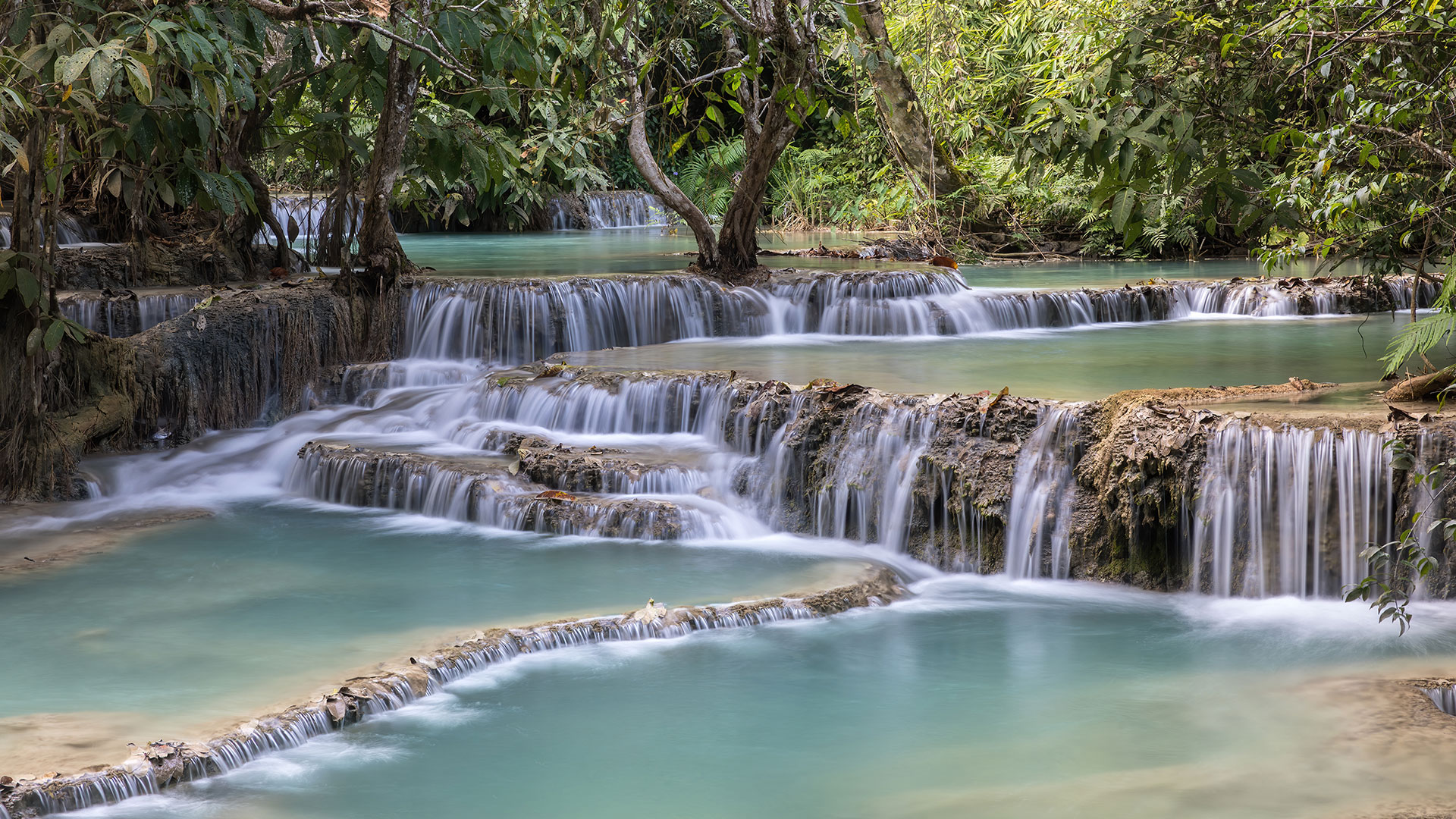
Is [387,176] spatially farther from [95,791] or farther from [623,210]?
[623,210]

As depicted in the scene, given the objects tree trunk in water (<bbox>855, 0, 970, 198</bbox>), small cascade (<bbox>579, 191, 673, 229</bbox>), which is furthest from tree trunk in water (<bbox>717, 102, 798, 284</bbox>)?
small cascade (<bbox>579, 191, 673, 229</bbox>)

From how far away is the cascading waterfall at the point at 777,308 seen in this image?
11.8m

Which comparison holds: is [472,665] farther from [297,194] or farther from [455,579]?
[297,194]

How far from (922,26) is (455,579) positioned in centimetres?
1007

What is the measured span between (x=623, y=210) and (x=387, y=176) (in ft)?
50.3

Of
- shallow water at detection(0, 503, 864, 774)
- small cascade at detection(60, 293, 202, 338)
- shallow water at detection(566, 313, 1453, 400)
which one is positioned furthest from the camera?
small cascade at detection(60, 293, 202, 338)

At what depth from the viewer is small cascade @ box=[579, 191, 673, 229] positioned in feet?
83.5

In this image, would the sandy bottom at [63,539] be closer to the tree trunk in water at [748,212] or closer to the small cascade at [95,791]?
the small cascade at [95,791]

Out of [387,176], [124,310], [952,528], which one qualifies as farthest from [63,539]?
[952,528]

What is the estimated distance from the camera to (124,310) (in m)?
11.1

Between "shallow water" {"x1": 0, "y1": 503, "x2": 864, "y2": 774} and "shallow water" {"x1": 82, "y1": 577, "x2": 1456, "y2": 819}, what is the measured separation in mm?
522

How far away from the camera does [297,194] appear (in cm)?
2219

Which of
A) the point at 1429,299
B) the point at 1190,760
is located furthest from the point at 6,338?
the point at 1429,299

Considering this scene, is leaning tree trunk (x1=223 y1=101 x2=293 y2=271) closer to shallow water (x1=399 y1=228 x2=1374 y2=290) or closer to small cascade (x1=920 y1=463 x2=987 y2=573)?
shallow water (x1=399 y1=228 x2=1374 y2=290)
